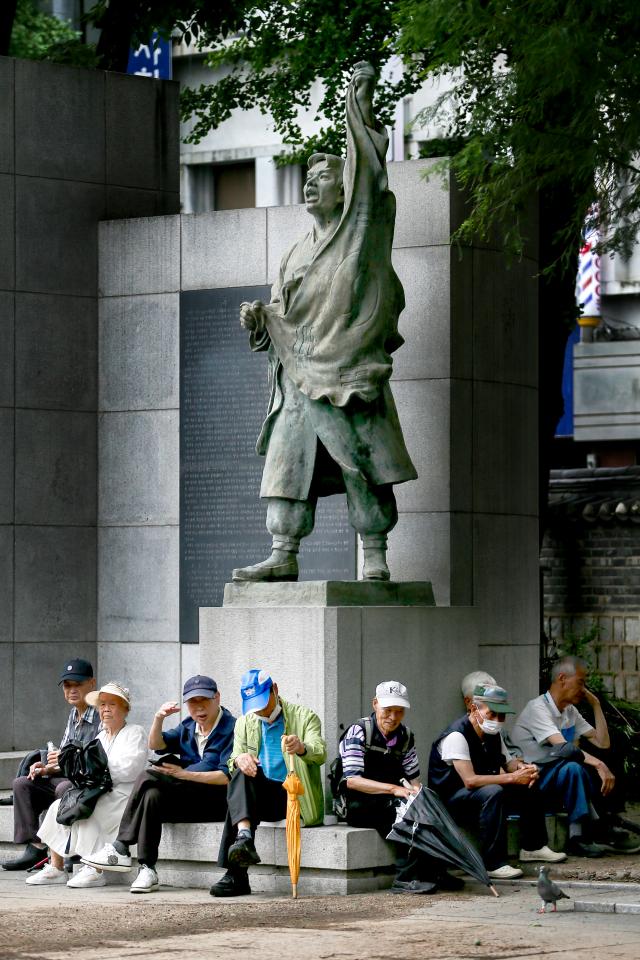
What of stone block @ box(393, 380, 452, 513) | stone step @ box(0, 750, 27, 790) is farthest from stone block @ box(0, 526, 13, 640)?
stone block @ box(393, 380, 452, 513)

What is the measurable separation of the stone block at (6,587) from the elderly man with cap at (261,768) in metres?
3.75

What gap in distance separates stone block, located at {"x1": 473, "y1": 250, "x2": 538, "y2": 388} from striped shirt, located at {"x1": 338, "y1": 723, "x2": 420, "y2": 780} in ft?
10.9

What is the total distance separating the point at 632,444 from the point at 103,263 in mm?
22540

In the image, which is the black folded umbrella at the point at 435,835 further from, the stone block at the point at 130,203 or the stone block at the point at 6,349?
the stone block at the point at 130,203

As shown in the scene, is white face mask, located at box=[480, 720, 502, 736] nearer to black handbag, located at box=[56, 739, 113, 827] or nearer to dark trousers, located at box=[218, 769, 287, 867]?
dark trousers, located at box=[218, 769, 287, 867]

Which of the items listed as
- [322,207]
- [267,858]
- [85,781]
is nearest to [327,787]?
[267,858]

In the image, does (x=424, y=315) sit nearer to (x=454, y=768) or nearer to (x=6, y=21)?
(x=454, y=768)

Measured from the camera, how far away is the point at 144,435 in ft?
50.0

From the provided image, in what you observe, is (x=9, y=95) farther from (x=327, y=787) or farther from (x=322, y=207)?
(x=327, y=787)

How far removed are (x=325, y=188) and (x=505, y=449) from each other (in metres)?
2.56

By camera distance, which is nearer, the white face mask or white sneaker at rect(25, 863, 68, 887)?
white sneaker at rect(25, 863, 68, 887)

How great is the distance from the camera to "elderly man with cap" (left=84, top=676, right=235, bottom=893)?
11.6 meters

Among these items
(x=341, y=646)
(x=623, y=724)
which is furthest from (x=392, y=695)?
(x=623, y=724)

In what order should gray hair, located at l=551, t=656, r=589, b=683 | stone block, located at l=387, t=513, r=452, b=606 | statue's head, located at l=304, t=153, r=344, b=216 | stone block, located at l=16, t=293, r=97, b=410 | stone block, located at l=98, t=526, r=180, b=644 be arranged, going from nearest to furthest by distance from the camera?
statue's head, located at l=304, t=153, r=344, b=216 < gray hair, located at l=551, t=656, r=589, b=683 < stone block, located at l=387, t=513, r=452, b=606 < stone block, located at l=98, t=526, r=180, b=644 < stone block, located at l=16, t=293, r=97, b=410
